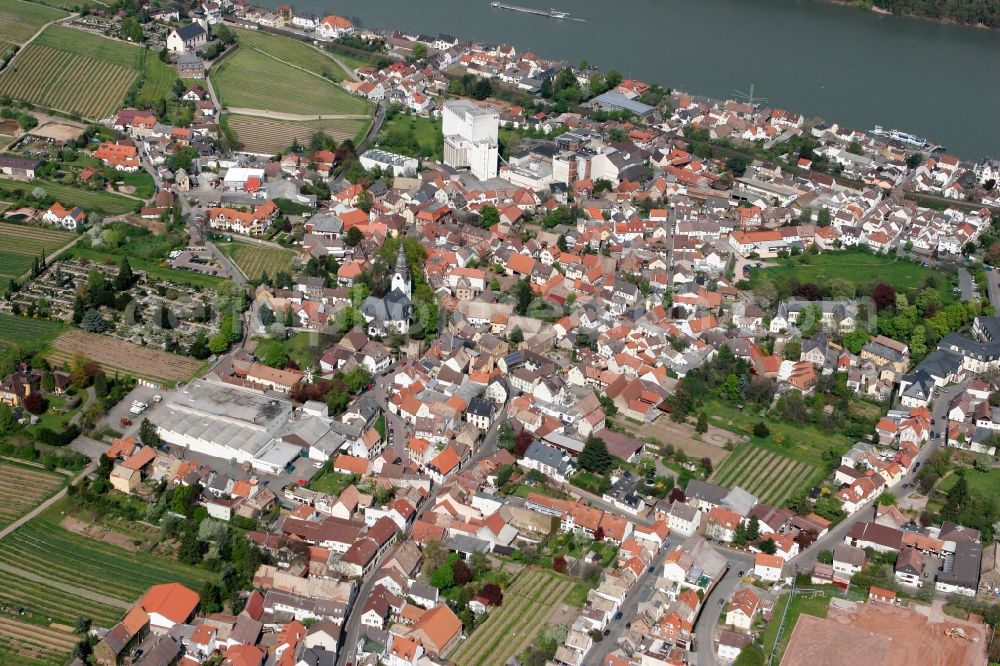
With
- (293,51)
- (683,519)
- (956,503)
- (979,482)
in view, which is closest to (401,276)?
(683,519)

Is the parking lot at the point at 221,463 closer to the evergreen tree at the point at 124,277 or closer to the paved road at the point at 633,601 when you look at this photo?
the evergreen tree at the point at 124,277

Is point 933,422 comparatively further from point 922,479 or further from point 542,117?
point 542,117

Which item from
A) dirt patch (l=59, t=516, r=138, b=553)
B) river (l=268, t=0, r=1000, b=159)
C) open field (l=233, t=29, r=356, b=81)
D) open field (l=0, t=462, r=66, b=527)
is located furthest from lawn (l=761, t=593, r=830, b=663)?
open field (l=233, t=29, r=356, b=81)

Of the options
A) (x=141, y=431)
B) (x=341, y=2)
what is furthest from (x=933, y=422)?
(x=341, y=2)

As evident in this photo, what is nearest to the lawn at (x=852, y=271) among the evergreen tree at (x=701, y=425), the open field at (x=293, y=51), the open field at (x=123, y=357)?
the evergreen tree at (x=701, y=425)

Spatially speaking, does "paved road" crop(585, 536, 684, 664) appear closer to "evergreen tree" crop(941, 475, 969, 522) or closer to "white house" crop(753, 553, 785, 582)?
"white house" crop(753, 553, 785, 582)
